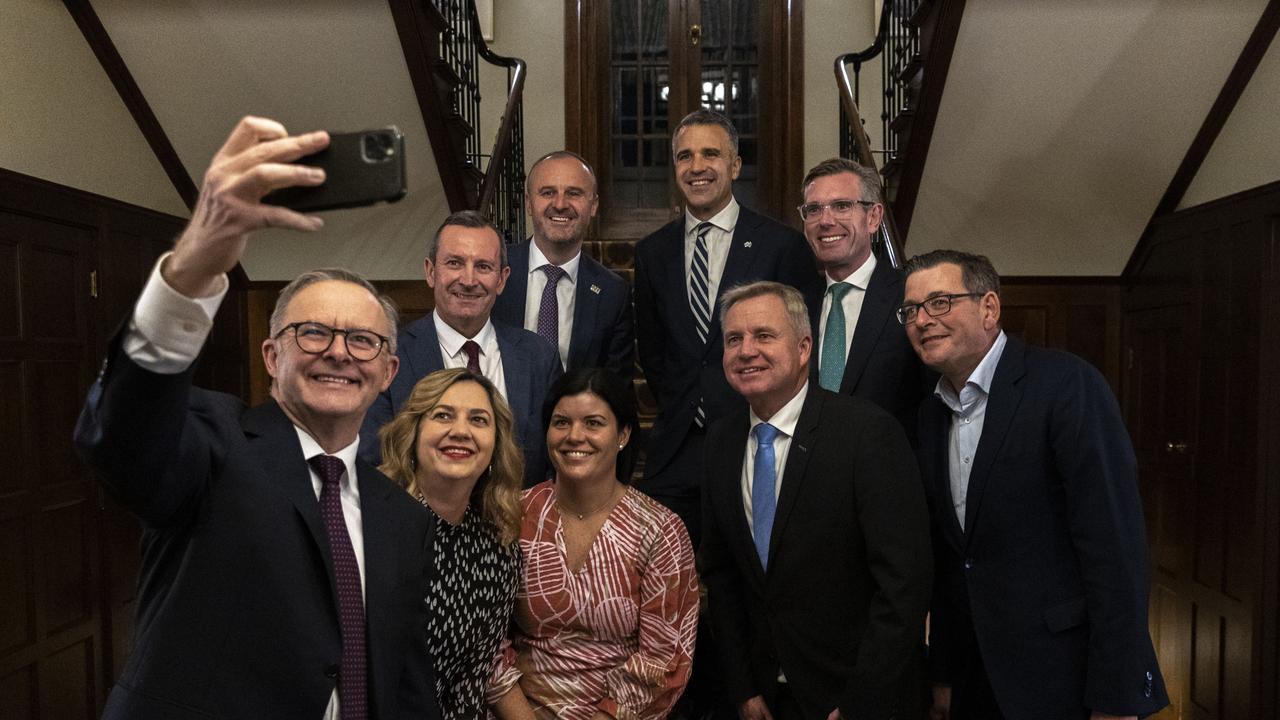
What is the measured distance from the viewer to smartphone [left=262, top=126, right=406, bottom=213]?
91cm

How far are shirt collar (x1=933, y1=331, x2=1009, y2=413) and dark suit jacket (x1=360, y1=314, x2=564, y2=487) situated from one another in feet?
3.47

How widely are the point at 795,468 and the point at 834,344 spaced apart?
0.52 m

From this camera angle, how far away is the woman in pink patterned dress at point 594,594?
2281mm

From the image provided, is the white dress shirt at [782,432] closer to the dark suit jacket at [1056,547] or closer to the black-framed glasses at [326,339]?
the dark suit jacket at [1056,547]

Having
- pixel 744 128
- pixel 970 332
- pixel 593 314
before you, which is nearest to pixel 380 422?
pixel 593 314

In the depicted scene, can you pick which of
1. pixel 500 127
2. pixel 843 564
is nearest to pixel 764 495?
pixel 843 564

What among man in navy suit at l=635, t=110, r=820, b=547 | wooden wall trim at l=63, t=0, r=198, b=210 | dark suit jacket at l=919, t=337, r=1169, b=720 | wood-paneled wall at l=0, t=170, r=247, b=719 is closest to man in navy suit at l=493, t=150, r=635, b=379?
man in navy suit at l=635, t=110, r=820, b=547

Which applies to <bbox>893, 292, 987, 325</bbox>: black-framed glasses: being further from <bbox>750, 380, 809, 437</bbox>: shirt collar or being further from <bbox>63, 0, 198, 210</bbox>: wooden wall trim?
<bbox>63, 0, 198, 210</bbox>: wooden wall trim

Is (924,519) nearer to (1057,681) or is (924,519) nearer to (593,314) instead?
(1057,681)

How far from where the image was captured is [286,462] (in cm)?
145

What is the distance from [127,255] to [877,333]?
3753 millimetres

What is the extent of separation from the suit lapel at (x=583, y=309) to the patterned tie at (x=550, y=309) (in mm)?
59

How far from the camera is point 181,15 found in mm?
4254

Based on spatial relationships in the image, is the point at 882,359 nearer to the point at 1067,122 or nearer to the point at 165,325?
the point at 165,325
